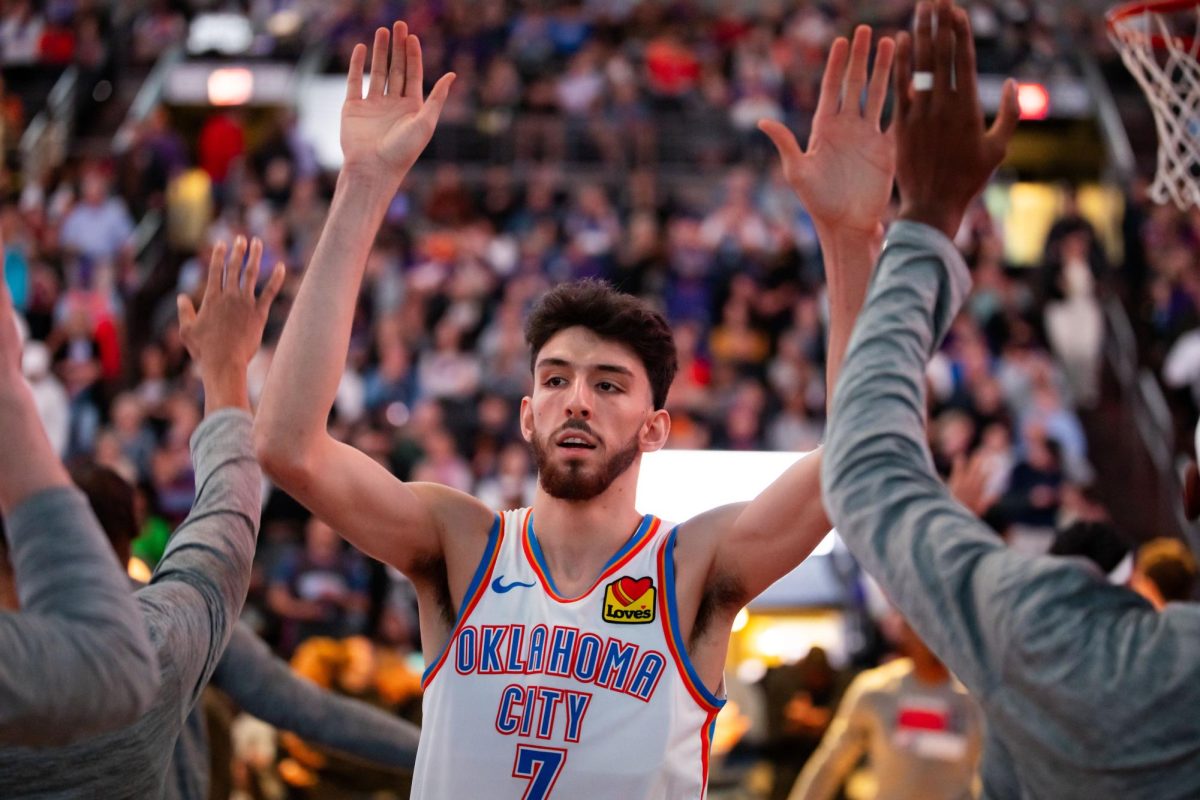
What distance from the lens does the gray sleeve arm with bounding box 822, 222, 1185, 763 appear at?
1970mm

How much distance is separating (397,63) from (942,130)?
4.71ft

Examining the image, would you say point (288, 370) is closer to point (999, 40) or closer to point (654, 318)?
point (654, 318)

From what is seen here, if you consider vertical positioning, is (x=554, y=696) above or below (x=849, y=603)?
below

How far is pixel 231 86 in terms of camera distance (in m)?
19.2

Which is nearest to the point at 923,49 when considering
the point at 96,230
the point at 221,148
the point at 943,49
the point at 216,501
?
the point at 943,49

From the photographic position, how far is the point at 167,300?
15.0 metres

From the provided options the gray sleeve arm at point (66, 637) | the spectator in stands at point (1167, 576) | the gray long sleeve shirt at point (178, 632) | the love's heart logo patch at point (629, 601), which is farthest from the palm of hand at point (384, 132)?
the spectator in stands at point (1167, 576)

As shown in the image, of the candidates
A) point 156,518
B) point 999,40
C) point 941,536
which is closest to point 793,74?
point 999,40

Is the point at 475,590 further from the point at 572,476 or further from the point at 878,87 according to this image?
the point at 878,87

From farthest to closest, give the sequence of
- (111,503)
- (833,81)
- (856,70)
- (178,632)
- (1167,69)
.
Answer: (1167,69) → (111,503) → (833,81) → (856,70) → (178,632)

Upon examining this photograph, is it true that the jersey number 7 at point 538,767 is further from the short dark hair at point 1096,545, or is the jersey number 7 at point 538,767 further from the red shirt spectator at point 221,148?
the red shirt spectator at point 221,148

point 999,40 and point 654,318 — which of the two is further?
point 999,40

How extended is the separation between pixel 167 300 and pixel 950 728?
10840mm

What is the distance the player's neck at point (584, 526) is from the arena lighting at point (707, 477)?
8.04 m
